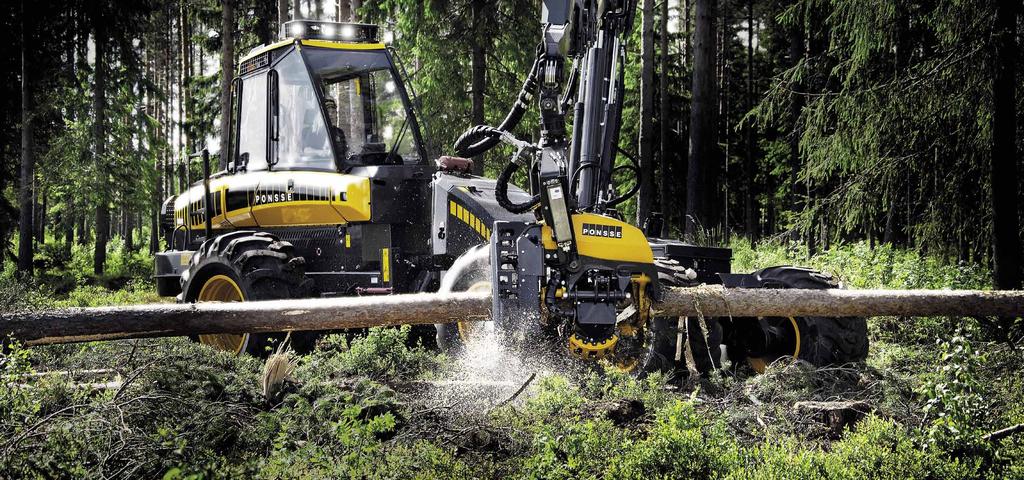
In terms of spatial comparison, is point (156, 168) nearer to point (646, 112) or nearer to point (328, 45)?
point (646, 112)

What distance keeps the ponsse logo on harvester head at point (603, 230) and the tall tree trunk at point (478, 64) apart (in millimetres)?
10065

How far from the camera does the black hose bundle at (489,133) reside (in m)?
6.35

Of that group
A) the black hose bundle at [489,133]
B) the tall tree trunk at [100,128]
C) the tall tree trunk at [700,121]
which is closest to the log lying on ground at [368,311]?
the black hose bundle at [489,133]

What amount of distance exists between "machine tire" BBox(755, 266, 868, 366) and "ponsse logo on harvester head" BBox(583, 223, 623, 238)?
190 centimetres

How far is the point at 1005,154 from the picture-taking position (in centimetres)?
898

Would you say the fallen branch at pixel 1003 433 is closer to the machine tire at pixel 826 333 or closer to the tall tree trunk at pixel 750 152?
the machine tire at pixel 826 333

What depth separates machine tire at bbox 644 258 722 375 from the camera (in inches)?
260

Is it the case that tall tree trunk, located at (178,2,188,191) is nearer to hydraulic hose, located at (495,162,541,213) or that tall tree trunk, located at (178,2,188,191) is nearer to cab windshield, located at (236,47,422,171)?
cab windshield, located at (236,47,422,171)

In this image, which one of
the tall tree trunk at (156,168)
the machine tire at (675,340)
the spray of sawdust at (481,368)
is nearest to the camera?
the spray of sawdust at (481,368)

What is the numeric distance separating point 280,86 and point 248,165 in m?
1.03

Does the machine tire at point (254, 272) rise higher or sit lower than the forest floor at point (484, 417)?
higher

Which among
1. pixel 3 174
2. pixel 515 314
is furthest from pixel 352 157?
pixel 3 174

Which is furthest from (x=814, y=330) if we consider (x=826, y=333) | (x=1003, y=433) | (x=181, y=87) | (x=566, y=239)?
(x=181, y=87)

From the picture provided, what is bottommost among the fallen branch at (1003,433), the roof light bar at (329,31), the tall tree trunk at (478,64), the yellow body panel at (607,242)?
the fallen branch at (1003,433)
